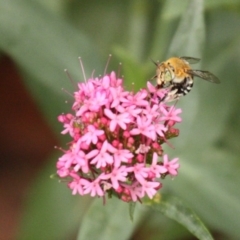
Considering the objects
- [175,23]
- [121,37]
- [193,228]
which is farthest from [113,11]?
[193,228]

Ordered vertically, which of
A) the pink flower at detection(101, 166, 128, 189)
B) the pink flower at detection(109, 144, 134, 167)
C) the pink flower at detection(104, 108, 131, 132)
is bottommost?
the pink flower at detection(101, 166, 128, 189)

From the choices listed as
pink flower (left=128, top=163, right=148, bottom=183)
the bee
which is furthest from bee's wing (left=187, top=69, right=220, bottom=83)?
pink flower (left=128, top=163, right=148, bottom=183)

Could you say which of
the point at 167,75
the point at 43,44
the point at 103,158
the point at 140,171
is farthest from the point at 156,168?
the point at 43,44

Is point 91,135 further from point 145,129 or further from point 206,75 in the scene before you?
point 206,75

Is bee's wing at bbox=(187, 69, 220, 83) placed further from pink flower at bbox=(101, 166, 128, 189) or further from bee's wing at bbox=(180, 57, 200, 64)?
pink flower at bbox=(101, 166, 128, 189)

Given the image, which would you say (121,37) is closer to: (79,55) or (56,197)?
(79,55)
